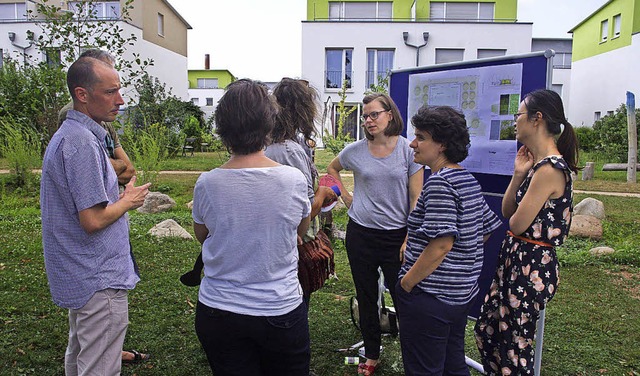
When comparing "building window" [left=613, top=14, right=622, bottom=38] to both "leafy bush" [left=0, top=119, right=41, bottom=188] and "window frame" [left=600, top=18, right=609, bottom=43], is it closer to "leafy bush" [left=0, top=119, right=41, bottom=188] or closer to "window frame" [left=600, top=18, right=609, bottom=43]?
"window frame" [left=600, top=18, right=609, bottom=43]

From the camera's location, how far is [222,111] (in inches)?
75.2

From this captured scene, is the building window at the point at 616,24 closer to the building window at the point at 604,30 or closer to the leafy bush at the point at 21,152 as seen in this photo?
the building window at the point at 604,30

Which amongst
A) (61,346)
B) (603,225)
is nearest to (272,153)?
(61,346)

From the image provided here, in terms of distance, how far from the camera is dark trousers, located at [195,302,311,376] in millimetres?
1856

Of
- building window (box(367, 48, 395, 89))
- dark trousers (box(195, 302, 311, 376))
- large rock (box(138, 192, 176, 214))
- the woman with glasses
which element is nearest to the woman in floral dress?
the woman with glasses

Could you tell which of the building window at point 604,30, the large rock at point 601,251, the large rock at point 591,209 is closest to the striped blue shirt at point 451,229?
the large rock at point 601,251

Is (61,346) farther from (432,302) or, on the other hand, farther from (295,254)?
(432,302)

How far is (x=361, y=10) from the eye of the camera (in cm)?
2723

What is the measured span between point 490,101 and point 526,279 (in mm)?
1294

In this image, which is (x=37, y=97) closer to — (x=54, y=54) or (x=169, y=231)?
(x=54, y=54)

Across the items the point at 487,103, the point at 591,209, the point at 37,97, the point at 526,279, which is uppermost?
the point at 37,97

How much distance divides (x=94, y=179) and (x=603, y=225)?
8277 millimetres

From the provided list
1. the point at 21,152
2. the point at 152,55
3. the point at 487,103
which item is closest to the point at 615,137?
the point at 487,103

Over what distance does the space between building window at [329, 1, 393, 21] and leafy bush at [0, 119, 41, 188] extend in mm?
19147
